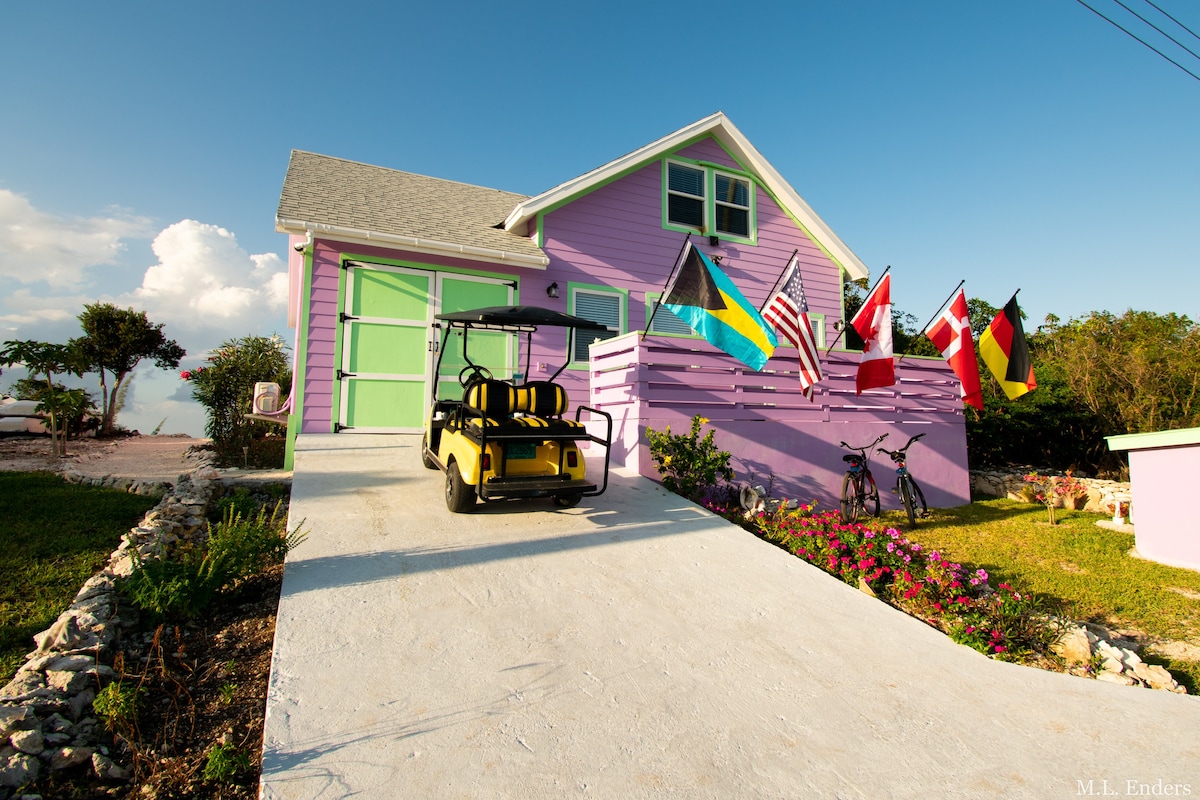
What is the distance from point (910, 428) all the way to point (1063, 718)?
294 inches

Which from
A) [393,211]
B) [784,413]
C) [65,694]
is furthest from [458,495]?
[393,211]

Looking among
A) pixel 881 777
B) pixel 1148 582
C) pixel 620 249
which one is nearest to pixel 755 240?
pixel 620 249

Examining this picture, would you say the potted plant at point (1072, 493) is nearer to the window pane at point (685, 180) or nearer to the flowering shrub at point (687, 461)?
the flowering shrub at point (687, 461)

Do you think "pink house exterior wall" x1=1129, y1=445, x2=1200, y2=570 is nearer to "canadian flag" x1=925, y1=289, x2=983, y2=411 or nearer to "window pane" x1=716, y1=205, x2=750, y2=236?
"canadian flag" x1=925, y1=289, x2=983, y2=411

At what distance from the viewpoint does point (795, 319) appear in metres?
7.71

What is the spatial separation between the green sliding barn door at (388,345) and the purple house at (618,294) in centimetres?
2

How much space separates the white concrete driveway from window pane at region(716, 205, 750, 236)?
8820 mm

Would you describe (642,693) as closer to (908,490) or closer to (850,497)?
(850,497)

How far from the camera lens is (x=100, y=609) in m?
3.33

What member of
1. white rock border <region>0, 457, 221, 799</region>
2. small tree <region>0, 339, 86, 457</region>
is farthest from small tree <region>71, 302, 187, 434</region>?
white rock border <region>0, 457, 221, 799</region>

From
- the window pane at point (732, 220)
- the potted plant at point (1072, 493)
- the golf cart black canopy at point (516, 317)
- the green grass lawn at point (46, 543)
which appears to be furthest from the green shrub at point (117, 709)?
the potted plant at point (1072, 493)

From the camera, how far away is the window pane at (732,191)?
12297 mm

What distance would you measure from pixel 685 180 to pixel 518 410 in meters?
8.37

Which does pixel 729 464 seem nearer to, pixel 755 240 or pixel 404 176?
pixel 755 240
